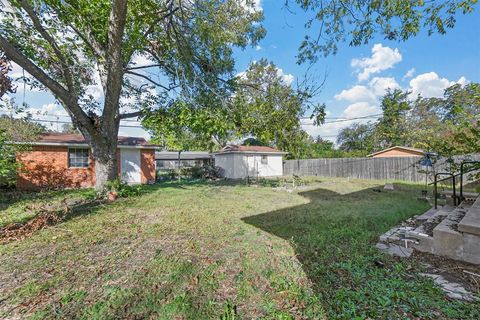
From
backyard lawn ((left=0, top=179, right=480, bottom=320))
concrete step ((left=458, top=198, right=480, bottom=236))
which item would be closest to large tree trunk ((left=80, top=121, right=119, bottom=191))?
backyard lawn ((left=0, top=179, right=480, bottom=320))

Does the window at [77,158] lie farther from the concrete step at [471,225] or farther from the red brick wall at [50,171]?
the concrete step at [471,225]

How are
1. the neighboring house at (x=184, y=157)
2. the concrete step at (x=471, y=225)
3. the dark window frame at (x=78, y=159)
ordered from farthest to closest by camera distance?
the neighboring house at (x=184, y=157)
the dark window frame at (x=78, y=159)
the concrete step at (x=471, y=225)

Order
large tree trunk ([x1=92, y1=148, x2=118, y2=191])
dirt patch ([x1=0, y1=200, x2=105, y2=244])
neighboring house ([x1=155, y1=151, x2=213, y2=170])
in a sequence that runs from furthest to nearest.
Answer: neighboring house ([x1=155, y1=151, x2=213, y2=170]) → large tree trunk ([x1=92, y1=148, x2=118, y2=191]) → dirt patch ([x1=0, y1=200, x2=105, y2=244])

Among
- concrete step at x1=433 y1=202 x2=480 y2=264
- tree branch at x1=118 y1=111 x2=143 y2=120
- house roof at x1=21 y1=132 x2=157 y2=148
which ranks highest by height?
tree branch at x1=118 y1=111 x2=143 y2=120

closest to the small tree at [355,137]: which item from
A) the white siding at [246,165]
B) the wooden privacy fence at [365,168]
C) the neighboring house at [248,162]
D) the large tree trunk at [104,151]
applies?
the wooden privacy fence at [365,168]

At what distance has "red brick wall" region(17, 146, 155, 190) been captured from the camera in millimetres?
10383

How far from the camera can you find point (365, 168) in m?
17.3

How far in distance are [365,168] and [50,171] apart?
20.5 m

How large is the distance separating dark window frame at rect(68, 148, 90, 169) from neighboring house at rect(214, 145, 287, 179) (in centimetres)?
1057

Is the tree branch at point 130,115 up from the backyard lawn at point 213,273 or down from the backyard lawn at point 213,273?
up

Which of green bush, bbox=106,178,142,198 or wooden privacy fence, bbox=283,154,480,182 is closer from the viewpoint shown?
green bush, bbox=106,178,142,198

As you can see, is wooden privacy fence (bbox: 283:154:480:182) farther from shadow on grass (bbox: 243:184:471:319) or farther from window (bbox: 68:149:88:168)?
window (bbox: 68:149:88:168)

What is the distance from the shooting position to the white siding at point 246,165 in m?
19.4

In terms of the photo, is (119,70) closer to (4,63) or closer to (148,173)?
(4,63)
